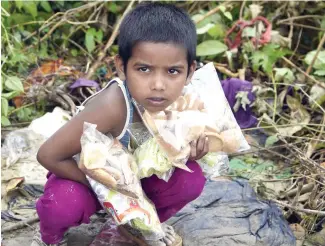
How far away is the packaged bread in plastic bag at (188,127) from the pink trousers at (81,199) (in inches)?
4.5

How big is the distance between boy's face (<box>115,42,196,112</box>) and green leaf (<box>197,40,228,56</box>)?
1.92m

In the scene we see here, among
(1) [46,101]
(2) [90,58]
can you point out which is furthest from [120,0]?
(1) [46,101]

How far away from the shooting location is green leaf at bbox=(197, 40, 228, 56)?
3879 mm

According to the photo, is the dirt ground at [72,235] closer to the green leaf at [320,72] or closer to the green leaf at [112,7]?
the green leaf at [320,72]

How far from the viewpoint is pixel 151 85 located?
1.91m

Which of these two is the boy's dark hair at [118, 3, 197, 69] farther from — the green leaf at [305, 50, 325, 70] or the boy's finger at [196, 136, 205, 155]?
the green leaf at [305, 50, 325, 70]

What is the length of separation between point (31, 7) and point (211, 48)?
117cm

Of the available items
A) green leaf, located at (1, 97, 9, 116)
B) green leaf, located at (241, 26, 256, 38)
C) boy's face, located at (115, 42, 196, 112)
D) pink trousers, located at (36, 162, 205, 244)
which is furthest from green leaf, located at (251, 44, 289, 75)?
boy's face, located at (115, 42, 196, 112)

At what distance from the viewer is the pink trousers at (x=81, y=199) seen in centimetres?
207

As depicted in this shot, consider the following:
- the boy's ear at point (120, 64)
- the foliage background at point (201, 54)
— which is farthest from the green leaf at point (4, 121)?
the boy's ear at point (120, 64)

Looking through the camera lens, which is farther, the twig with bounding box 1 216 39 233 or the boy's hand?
the twig with bounding box 1 216 39 233

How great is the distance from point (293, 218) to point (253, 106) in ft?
3.18

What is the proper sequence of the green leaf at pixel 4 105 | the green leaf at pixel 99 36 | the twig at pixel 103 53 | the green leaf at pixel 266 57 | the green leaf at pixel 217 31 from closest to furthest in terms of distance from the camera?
1. the green leaf at pixel 4 105
2. the green leaf at pixel 266 57
3. the twig at pixel 103 53
4. the green leaf at pixel 217 31
5. the green leaf at pixel 99 36

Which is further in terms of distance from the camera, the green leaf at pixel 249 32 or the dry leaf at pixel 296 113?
the green leaf at pixel 249 32
